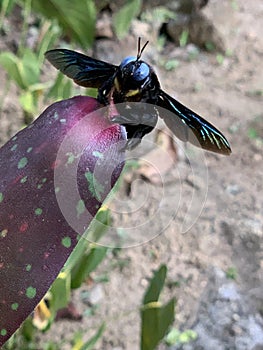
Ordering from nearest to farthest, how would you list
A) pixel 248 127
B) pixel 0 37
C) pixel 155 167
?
pixel 155 167, pixel 248 127, pixel 0 37

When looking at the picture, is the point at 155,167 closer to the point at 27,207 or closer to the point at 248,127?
the point at 248,127

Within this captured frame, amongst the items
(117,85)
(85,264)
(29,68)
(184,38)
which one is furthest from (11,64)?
(184,38)

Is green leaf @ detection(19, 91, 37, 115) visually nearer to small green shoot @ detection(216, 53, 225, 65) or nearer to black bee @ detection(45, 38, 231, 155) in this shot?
black bee @ detection(45, 38, 231, 155)

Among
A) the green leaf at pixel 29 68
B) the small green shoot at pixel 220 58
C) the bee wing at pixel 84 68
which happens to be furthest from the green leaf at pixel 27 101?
the small green shoot at pixel 220 58

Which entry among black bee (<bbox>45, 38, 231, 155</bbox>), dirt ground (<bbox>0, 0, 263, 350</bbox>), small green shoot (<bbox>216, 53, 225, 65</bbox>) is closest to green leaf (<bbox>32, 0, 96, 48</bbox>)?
dirt ground (<bbox>0, 0, 263, 350</bbox>)

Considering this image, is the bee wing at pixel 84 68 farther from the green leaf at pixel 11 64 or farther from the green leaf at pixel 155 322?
the green leaf at pixel 11 64

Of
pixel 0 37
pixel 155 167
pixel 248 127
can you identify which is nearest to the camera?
pixel 155 167

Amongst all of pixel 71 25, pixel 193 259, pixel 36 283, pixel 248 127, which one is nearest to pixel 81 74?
pixel 36 283

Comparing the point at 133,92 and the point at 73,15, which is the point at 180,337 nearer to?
the point at 73,15
